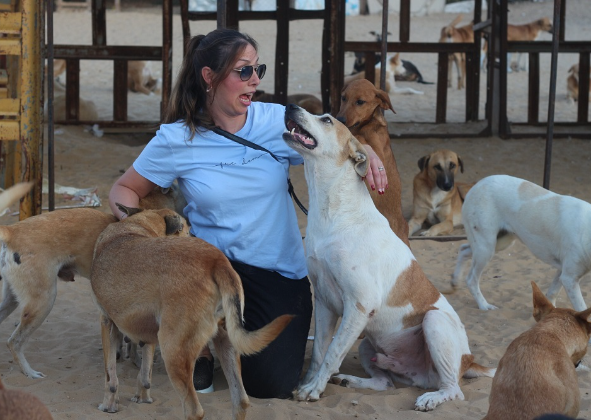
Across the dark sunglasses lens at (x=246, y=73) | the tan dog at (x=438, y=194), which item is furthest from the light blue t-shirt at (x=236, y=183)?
the tan dog at (x=438, y=194)

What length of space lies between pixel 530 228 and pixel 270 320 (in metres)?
2.36

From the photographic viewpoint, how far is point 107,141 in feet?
35.2

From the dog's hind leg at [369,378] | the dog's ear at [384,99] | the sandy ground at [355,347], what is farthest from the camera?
the dog's ear at [384,99]

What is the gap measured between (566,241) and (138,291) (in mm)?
3254

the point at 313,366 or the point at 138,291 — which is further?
the point at 313,366

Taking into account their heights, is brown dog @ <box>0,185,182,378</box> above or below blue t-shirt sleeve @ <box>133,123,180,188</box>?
below

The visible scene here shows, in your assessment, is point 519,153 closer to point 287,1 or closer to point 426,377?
point 287,1

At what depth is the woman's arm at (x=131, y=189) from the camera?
14.1ft

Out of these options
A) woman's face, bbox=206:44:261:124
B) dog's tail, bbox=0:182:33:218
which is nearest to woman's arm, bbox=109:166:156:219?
dog's tail, bbox=0:182:33:218

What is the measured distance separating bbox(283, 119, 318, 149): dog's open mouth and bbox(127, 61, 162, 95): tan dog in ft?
41.6

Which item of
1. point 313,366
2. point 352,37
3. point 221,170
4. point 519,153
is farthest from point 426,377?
point 352,37

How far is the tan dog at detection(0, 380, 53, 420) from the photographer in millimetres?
2047

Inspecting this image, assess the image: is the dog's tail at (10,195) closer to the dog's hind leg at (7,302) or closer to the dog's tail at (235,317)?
the dog's hind leg at (7,302)

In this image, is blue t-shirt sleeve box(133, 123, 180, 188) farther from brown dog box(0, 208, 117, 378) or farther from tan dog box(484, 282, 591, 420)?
tan dog box(484, 282, 591, 420)
